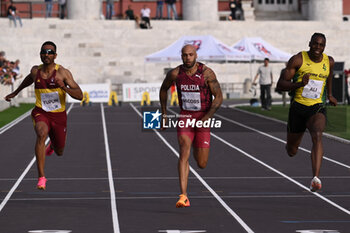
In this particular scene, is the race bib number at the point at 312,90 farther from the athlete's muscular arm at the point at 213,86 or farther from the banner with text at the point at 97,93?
the banner with text at the point at 97,93

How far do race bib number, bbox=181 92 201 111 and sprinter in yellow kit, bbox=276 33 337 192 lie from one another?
142cm

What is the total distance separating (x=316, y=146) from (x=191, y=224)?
2696mm

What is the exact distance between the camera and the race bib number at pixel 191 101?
11.1m

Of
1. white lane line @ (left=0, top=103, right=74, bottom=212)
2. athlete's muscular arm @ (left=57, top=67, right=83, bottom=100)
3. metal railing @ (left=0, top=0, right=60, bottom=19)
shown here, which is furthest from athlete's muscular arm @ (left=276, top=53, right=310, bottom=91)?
metal railing @ (left=0, top=0, right=60, bottom=19)

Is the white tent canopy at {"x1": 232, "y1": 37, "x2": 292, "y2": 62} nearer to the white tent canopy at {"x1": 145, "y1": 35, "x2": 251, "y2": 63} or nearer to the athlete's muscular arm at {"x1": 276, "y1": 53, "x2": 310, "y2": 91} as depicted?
the white tent canopy at {"x1": 145, "y1": 35, "x2": 251, "y2": 63}

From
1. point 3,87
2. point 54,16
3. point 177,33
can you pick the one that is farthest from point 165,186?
point 54,16

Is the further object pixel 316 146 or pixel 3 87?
pixel 3 87

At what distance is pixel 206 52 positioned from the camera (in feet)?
132

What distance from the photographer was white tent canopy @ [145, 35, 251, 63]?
39844 mm

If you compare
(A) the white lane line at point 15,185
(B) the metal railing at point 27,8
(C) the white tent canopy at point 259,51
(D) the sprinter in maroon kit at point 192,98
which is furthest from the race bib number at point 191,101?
(B) the metal railing at point 27,8

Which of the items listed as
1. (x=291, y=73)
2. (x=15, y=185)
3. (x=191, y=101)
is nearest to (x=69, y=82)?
(x=191, y=101)

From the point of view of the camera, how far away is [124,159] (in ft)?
57.0

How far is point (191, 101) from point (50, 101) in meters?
1.98

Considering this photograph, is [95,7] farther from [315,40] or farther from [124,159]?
[315,40]
